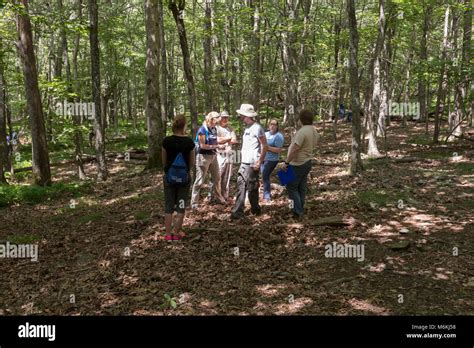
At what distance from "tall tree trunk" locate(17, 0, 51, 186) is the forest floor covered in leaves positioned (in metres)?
3.19

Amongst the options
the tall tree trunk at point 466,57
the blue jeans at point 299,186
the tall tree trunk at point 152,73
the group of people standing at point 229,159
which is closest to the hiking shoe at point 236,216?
the group of people standing at point 229,159

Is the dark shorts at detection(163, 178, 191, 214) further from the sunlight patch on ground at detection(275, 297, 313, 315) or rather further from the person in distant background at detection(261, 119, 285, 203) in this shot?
the person in distant background at detection(261, 119, 285, 203)

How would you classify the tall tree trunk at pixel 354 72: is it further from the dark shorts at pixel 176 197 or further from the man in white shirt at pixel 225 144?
the dark shorts at pixel 176 197

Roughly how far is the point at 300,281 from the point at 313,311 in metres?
0.86

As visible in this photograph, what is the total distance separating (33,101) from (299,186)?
1037 centimetres

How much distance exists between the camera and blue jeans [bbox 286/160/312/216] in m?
7.54

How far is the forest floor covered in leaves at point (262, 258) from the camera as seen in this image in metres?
4.83

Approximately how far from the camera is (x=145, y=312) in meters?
4.66

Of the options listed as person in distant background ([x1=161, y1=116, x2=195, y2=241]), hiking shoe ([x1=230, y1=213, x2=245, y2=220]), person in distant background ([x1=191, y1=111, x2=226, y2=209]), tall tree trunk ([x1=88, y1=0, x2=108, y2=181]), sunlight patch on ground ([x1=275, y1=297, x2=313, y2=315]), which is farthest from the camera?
tall tree trunk ([x1=88, y1=0, x2=108, y2=181])

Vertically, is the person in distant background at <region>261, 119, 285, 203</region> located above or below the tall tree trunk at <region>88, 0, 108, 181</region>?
below

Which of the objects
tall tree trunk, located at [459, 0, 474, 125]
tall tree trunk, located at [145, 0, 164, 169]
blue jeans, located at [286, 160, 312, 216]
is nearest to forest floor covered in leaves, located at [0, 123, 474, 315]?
blue jeans, located at [286, 160, 312, 216]

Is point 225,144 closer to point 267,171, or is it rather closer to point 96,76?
point 267,171

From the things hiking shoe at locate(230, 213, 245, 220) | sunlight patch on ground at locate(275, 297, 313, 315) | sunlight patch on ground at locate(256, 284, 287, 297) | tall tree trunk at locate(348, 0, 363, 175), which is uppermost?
tall tree trunk at locate(348, 0, 363, 175)
